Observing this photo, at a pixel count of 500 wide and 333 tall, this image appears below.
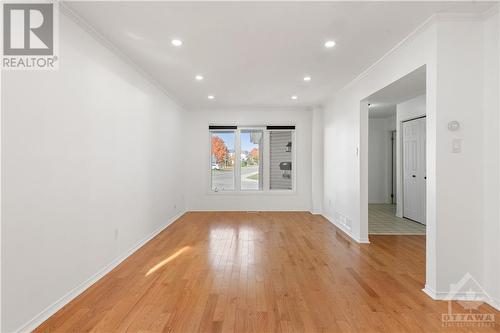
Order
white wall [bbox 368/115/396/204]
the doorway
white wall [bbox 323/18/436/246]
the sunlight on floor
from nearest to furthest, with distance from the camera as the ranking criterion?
white wall [bbox 323/18/436/246] < the sunlight on floor < the doorway < white wall [bbox 368/115/396/204]

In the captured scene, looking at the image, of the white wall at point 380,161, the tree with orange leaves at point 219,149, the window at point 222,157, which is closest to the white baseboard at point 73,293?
the window at point 222,157

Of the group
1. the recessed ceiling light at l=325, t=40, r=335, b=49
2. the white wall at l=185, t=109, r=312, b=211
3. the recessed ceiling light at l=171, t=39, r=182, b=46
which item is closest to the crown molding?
the recessed ceiling light at l=171, t=39, r=182, b=46

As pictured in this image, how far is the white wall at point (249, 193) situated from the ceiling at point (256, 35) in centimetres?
235

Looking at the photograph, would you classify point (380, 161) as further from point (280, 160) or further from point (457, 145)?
point (457, 145)

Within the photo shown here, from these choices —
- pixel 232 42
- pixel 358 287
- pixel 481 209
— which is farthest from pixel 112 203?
pixel 481 209

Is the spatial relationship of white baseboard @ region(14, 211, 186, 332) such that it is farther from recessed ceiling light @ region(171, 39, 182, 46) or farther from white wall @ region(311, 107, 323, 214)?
white wall @ region(311, 107, 323, 214)

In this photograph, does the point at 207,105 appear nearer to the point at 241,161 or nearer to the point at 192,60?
the point at 241,161

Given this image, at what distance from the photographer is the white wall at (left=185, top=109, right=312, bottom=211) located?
6934mm

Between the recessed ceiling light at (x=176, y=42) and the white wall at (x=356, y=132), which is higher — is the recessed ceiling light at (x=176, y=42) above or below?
above

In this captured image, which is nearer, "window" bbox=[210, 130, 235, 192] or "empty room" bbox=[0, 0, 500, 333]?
"empty room" bbox=[0, 0, 500, 333]

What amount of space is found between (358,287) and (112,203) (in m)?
2.99

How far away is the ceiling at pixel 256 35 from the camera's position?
94.3 inches

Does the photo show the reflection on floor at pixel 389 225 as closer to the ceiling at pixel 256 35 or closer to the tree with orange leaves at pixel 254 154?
the ceiling at pixel 256 35

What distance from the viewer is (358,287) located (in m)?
2.71
